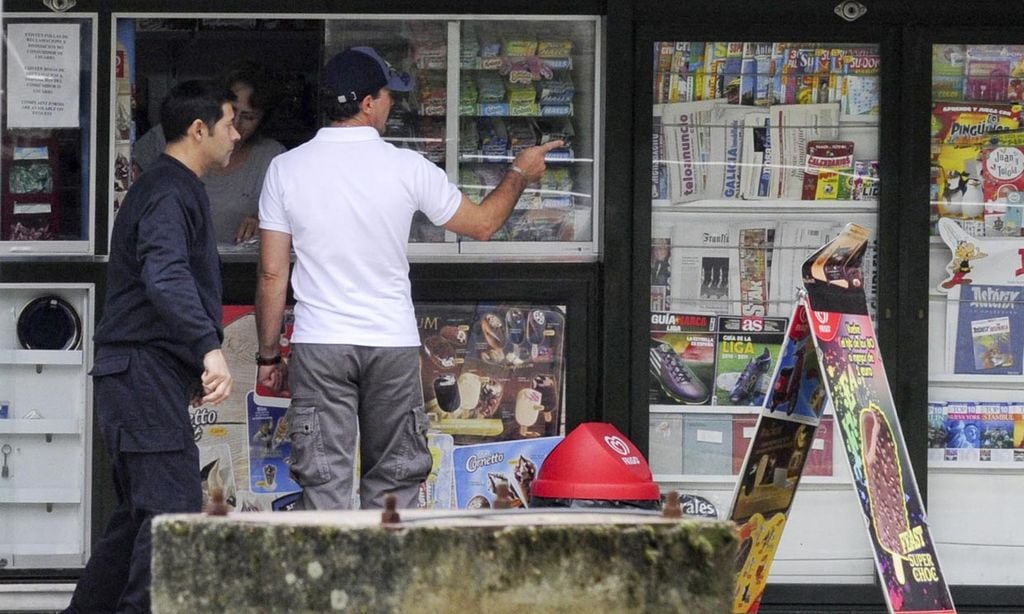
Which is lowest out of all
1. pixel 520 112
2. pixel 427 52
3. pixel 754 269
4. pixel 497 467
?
pixel 497 467

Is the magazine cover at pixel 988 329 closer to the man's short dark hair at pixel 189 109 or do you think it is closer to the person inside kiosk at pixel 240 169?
the person inside kiosk at pixel 240 169

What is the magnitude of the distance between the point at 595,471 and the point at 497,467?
633 millimetres

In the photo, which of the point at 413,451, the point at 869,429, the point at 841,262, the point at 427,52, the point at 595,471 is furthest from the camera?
the point at 427,52

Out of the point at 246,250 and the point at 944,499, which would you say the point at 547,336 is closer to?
the point at 246,250

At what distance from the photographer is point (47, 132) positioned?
5.69 meters

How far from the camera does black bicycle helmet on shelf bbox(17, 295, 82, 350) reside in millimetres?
5684

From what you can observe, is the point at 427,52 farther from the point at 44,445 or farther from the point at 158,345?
the point at 44,445

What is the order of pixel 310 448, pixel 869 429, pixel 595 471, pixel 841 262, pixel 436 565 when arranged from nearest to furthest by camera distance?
pixel 436 565, pixel 869 429, pixel 841 262, pixel 310 448, pixel 595 471

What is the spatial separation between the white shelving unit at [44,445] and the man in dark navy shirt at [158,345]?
94cm

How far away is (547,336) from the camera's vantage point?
18.8 ft


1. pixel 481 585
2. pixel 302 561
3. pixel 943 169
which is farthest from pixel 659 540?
pixel 943 169

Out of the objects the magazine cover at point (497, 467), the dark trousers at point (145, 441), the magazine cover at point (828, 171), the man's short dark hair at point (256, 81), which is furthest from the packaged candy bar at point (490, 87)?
the dark trousers at point (145, 441)

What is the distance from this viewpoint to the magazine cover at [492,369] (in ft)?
18.8

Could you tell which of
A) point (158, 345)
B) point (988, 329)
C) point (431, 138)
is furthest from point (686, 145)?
point (158, 345)
